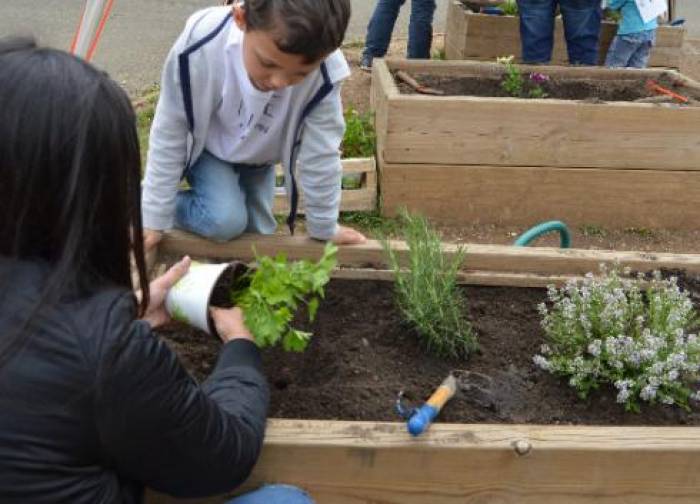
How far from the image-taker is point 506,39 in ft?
18.9

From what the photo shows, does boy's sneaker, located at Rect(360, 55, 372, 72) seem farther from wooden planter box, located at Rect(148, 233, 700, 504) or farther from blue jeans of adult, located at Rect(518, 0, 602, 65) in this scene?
wooden planter box, located at Rect(148, 233, 700, 504)

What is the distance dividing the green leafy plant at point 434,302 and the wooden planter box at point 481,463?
0.40 meters

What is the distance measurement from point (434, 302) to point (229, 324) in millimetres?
543

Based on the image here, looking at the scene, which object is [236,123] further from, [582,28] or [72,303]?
[582,28]

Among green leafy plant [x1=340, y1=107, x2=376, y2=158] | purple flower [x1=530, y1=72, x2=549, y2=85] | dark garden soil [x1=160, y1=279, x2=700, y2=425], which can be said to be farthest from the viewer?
purple flower [x1=530, y1=72, x2=549, y2=85]

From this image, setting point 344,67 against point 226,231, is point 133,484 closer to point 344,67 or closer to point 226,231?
point 226,231

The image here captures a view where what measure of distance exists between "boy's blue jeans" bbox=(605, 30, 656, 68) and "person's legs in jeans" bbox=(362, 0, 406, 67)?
1.58 metres

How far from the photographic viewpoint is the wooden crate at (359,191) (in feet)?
13.7

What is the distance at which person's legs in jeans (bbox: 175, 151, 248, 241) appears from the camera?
2477 mm

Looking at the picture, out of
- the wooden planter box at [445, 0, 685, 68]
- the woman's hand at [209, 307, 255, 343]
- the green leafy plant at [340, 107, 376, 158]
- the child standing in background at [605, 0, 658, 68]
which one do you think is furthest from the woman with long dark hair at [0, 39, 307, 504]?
the wooden planter box at [445, 0, 685, 68]

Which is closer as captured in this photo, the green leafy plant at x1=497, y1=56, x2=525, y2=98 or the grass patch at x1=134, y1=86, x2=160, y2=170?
the green leafy plant at x1=497, y1=56, x2=525, y2=98

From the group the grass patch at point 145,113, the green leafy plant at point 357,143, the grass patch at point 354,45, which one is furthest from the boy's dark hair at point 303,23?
the grass patch at point 354,45

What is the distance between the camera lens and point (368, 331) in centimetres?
224

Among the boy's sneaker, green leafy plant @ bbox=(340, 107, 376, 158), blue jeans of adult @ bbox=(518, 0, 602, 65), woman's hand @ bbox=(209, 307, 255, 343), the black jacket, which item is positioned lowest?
the boy's sneaker
